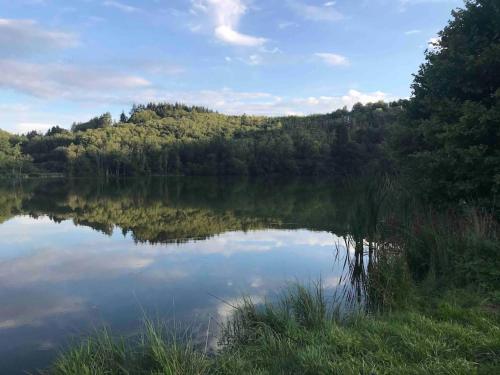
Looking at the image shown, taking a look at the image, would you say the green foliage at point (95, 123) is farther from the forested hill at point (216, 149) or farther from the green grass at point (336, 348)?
the green grass at point (336, 348)

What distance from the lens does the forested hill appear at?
83875 millimetres

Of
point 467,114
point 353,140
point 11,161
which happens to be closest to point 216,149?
point 353,140

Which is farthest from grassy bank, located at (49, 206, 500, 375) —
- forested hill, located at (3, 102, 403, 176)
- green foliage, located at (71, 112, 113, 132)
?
green foliage, located at (71, 112, 113, 132)

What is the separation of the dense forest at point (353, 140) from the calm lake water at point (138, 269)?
3.08 m

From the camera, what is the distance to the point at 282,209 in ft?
88.6

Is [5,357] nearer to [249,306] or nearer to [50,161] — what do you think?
[249,306]

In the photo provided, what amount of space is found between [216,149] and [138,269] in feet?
287

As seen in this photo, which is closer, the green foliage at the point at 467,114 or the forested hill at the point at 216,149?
the green foliage at the point at 467,114

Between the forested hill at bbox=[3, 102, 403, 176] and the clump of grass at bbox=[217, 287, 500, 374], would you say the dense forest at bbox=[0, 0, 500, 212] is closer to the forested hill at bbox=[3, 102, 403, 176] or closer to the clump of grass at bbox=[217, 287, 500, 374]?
the forested hill at bbox=[3, 102, 403, 176]

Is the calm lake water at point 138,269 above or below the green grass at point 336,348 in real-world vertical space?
below

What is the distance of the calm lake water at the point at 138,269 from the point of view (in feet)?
24.6

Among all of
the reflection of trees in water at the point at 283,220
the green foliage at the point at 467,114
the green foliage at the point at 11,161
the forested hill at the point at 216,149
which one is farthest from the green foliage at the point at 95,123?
the green foliage at the point at 467,114

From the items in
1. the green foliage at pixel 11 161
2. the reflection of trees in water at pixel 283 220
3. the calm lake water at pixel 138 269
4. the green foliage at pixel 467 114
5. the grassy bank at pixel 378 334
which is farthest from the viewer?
the green foliage at pixel 11 161

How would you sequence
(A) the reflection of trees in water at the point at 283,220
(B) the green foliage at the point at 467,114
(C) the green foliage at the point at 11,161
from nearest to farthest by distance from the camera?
(B) the green foliage at the point at 467,114
(A) the reflection of trees in water at the point at 283,220
(C) the green foliage at the point at 11,161
